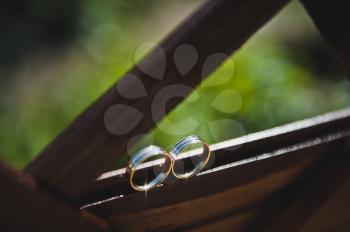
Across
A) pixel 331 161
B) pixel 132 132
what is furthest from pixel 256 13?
pixel 331 161

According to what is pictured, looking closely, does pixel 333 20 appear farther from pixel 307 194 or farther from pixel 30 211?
pixel 30 211

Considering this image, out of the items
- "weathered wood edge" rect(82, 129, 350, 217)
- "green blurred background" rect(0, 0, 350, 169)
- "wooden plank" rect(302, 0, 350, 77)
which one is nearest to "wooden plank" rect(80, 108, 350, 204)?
"weathered wood edge" rect(82, 129, 350, 217)

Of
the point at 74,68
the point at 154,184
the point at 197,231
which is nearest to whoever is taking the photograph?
the point at 154,184

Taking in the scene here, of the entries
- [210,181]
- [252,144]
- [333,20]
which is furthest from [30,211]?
[333,20]

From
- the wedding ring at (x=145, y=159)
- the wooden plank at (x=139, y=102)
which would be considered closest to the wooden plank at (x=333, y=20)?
the wooden plank at (x=139, y=102)

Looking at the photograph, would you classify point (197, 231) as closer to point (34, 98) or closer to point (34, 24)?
point (34, 98)

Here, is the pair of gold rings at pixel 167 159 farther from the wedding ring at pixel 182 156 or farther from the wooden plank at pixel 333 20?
the wooden plank at pixel 333 20

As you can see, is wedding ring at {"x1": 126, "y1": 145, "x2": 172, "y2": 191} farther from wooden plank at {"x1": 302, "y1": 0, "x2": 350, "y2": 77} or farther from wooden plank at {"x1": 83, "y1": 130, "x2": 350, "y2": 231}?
wooden plank at {"x1": 302, "y1": 0, "x2": 350, "y2": 77}
